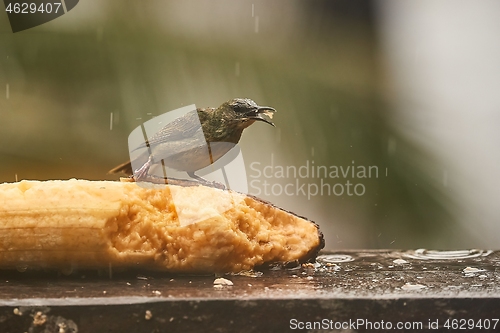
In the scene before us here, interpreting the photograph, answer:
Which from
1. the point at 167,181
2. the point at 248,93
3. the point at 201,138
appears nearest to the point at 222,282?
the point at 167,181

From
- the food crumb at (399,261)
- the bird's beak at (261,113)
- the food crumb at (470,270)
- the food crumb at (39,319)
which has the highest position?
the bird's beak at (261,113)

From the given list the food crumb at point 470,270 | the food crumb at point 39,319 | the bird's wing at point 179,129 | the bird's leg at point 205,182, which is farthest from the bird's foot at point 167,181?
the food crumb at point 470,270

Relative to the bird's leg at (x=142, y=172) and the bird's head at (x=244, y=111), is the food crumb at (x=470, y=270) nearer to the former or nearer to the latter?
the bird's head at (x=244, y=111)

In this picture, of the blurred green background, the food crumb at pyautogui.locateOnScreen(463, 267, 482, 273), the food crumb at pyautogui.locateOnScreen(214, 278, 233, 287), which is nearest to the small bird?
the blurred green background

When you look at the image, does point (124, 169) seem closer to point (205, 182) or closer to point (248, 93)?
point (205, 182)

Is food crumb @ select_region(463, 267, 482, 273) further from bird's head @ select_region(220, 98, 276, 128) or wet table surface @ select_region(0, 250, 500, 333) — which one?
bird's head @ select_region(220, 98, 276, 128)

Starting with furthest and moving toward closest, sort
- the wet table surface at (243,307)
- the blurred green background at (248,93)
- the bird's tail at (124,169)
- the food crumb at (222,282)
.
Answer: the blurred green background at (248,93) < the bird's tail at (124,169) < the food crumb at (222,282) < the wet table surface at (243,307)
